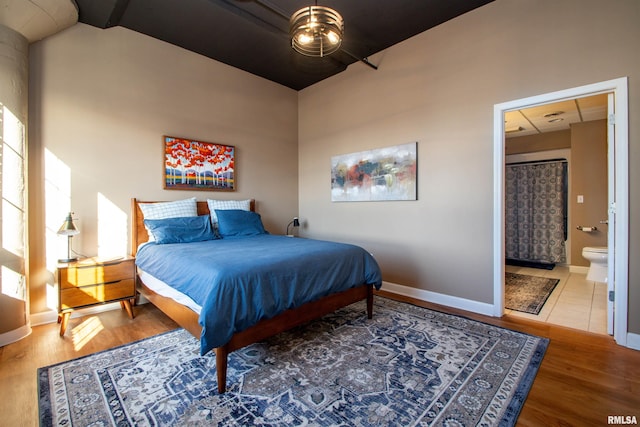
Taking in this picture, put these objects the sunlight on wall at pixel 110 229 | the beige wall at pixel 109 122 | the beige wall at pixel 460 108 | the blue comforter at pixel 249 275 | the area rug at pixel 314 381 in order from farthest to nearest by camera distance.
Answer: the sunlight on wall at pixel 110 229
the beige wall at pixel 109 122
the beige wall at pixel 460 108
the blue comforter at pixel 249 275
the area rug at pixel 314 381

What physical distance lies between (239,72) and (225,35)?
2.84 feet

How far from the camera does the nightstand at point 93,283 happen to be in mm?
2496

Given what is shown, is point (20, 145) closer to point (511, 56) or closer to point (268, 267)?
point (268, 267)

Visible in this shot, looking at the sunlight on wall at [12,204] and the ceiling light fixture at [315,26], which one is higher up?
the ceiling light fixture at [315,26]

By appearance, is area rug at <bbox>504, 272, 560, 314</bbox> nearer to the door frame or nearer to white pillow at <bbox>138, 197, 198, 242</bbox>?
the door frame

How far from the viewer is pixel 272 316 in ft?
6.41

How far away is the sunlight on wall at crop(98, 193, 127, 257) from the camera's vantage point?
10.2 ft

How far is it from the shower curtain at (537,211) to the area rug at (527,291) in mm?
1053

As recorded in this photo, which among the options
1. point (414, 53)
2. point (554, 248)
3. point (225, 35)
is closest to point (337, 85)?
point (414, 53)

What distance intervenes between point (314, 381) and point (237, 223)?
2.25 metres

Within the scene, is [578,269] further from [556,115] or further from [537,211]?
[556,115]

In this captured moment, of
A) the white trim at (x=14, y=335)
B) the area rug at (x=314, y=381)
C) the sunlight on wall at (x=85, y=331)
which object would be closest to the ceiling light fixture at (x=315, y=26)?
the area rug at (x=314, y=381)

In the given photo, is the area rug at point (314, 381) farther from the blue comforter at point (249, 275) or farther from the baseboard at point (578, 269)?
the baseboard at point (578, 269)

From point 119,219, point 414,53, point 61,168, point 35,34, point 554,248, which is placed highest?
point 414,53
